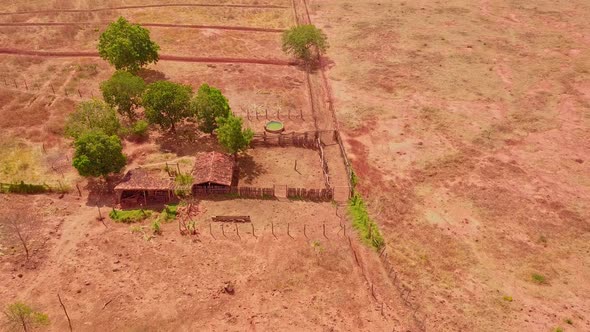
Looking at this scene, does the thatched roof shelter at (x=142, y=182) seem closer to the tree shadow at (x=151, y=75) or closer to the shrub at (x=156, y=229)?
the shrub at (x=156, y=229)

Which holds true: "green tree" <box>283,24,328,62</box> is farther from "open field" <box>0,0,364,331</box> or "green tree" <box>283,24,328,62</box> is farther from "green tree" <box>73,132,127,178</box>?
"green tree" <box>73,132,127,178</box>

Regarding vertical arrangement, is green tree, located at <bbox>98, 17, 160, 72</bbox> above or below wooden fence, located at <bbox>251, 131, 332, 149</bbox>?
above

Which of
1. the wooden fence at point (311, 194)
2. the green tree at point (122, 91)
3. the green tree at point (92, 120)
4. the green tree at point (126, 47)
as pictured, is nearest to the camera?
the wooden fence at point (311, 194)

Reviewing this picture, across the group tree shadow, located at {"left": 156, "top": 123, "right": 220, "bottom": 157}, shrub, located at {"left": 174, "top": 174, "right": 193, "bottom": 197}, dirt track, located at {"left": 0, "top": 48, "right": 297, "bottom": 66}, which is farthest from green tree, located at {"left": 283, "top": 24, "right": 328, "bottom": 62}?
shrub, located at {"left": 174, "top": 174, "right": 193, "bottom": 197}

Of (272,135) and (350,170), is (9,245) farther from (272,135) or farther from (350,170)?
(350,170)

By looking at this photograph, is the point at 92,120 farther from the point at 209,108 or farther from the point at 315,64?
the point at 315,64

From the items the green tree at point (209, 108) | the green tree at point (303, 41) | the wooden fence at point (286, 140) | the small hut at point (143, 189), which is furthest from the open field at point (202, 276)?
the green tree at point (303, 41)
